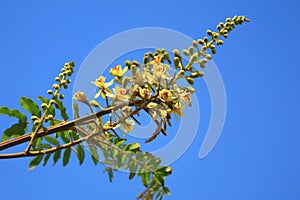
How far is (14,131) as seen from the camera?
1967 mm

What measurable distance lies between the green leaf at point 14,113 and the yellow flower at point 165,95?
2.58 ft

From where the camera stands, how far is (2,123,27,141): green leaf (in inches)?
76.4

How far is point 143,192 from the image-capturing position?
1939 mm

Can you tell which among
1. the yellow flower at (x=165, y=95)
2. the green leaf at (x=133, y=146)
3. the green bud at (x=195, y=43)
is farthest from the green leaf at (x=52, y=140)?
the green bud at (x=195, y=43)

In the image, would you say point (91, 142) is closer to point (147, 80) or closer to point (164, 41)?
point (147, 80)

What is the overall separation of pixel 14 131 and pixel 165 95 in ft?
2.87

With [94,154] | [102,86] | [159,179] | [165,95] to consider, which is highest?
[102,86]

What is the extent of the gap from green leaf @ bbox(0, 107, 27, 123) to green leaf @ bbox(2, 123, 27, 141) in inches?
1.1

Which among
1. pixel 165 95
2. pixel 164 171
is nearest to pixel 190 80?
pixel 165 95

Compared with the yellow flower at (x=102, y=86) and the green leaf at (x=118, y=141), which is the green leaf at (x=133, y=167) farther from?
the yellow flower at (x=102, y=86)

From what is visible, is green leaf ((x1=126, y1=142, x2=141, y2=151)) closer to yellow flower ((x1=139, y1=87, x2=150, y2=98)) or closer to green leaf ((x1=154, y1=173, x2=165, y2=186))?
green leaf ((x1=154, y1=173, x2=165, y2=186))

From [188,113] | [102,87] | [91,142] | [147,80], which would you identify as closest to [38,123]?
[91,142]

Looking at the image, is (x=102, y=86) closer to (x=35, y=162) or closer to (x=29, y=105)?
(x=29, y=105)

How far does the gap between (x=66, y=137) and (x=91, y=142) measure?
0.28 meters
